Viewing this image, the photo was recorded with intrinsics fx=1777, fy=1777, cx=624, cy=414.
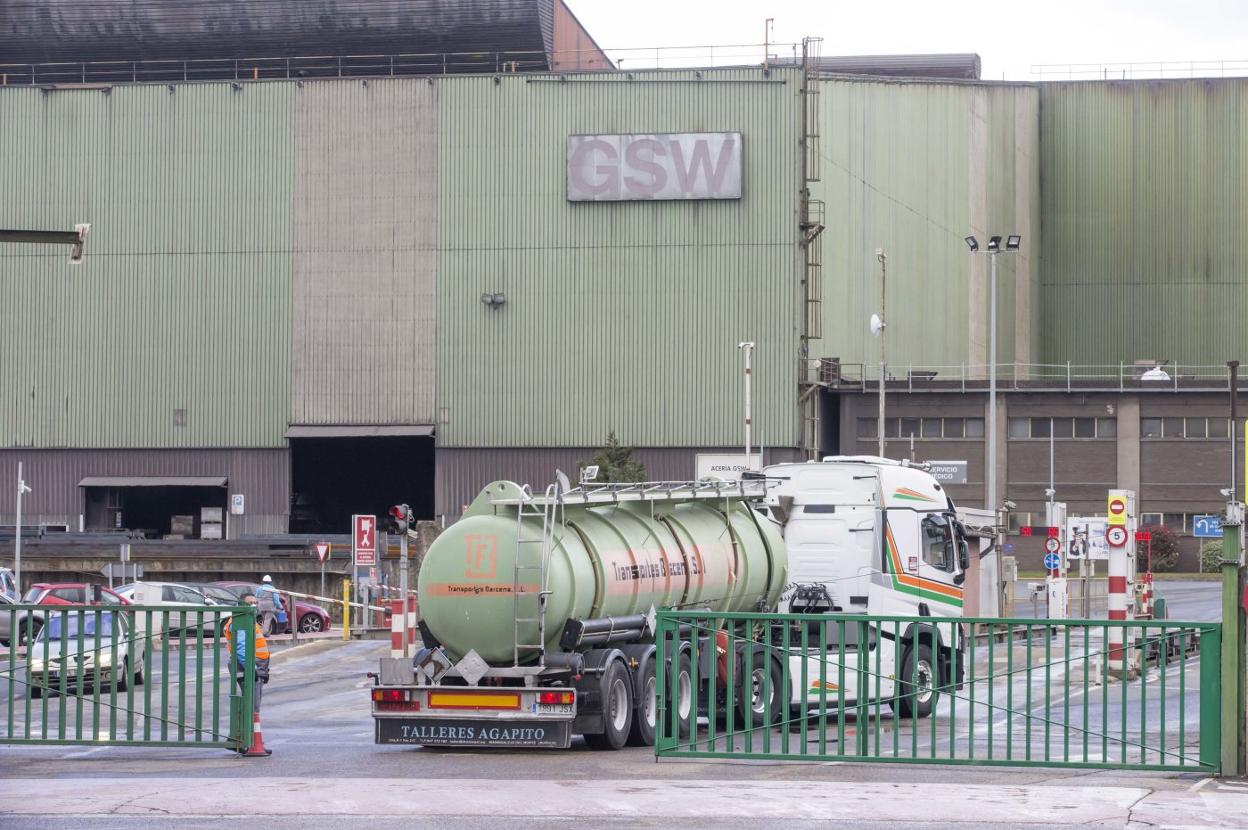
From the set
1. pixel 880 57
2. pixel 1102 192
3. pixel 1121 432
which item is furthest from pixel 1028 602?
pixel 880 57

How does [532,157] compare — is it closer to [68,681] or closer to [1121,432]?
[1121,432]

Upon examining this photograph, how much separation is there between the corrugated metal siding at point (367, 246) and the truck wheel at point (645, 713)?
46.0 meters

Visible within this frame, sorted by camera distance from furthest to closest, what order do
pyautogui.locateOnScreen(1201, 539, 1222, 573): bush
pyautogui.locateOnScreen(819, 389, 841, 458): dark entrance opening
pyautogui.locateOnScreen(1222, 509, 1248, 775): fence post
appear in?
pyautogui.locateOnScreen(1201, 539, 1222, 573): bush → pyautogui.locateOnScreen(819, 389, 841, 458): dark entrance opening → pyautogui.locateOnScreen(1222, 509, 1248, 775): fence post

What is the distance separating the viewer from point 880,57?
93.9m

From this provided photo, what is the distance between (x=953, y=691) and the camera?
16594mm

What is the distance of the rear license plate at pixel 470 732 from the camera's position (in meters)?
19.0

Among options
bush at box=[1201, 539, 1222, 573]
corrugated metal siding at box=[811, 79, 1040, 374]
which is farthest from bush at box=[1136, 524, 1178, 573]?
corrugated metal siding at box=[811, 79, 1040, 374]

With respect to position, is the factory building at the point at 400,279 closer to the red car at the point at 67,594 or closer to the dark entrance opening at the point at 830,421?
the dark entrance opening at the point at 830,421

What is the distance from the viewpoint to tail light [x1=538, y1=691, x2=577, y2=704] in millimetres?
18953

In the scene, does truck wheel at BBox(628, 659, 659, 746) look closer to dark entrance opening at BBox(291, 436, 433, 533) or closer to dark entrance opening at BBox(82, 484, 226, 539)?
dark entrance opening at BBox(82, 484, 226, 539)

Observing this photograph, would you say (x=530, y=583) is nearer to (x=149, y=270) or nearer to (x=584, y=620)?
(x=584, y=620)

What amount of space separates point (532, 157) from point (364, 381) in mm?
10377

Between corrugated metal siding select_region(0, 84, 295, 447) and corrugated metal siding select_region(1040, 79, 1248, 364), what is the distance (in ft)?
139

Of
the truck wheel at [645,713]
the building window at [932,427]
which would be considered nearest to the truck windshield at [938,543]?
the truck wheel at [645,713]
